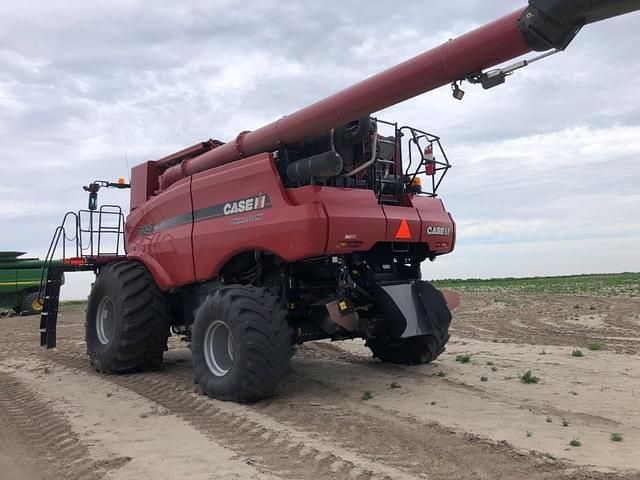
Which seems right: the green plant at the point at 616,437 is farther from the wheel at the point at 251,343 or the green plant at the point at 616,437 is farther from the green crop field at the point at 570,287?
the green crop field at the point at 570,287

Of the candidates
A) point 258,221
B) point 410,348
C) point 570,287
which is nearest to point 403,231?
point 258,221

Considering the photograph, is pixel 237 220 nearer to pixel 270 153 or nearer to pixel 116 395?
pixel 270 153

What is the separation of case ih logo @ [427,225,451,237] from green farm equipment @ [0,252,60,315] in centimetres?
1749

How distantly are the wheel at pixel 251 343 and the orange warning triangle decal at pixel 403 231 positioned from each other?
1.72 metres

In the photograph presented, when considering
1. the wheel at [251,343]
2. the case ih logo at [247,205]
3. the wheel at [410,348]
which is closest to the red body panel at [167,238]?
the case ih logo at [247,205]

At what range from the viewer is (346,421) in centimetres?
541

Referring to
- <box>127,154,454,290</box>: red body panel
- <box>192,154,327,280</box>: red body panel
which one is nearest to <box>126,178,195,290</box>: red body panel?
<box>127,154,454,290</box>: red body panel

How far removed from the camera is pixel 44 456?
4711mm

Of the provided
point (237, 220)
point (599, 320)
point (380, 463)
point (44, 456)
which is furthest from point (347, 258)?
point (599, 320)

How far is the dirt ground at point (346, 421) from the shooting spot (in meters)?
4.21

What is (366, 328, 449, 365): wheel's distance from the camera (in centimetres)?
800

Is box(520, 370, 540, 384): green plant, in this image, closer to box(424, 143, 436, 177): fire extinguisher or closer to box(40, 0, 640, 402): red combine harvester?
box(40, 0, 640, 402): red combine harvester

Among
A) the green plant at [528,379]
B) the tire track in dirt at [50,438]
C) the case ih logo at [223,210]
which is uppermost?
the case ih logo at [223,210]

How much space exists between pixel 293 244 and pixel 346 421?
6.07ft
